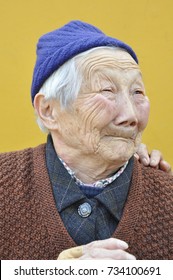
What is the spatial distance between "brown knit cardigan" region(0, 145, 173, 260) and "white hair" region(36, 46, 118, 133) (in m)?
0.25

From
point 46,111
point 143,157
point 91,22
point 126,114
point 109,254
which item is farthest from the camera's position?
point 91,22

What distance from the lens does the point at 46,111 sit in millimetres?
2271

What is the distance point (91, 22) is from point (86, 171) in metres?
1.13

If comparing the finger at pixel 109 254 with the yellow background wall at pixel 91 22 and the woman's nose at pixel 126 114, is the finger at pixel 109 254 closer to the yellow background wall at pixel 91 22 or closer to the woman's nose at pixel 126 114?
the woman's nose at pixel 126 114

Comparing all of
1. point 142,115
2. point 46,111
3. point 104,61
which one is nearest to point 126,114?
point 142,115

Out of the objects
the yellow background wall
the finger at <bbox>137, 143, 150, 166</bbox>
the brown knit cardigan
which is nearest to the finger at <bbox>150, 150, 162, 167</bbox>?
the finger at <bbox>137, 143, 150, 166</bbox>

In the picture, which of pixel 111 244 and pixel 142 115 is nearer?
pixel 111 244

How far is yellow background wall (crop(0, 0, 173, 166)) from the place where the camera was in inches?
122

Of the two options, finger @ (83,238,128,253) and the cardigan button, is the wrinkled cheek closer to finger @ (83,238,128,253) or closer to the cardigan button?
the cardigan button

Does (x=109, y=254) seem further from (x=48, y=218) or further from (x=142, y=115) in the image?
(x=142, y=115)

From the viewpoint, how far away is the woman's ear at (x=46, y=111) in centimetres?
224

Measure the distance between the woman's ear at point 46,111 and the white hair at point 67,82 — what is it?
0.05 meters

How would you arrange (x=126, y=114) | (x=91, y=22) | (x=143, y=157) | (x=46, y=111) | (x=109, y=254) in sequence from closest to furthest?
(x=109, y=254) < (x=126, y=114) < (x=46, y=111) < (x=143, y=157) < (x=91, y=22)

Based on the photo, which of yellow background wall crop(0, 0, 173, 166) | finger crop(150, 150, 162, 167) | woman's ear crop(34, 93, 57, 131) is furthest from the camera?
yellow background wall crop(0, 0, 173, 166)
